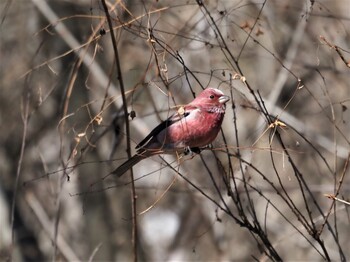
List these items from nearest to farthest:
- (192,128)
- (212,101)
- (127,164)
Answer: (127,164) → (192,128) → (212,101)

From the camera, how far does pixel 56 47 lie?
29.7 feet

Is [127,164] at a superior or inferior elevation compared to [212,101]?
inferior

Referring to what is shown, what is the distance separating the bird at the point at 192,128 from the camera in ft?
14.3

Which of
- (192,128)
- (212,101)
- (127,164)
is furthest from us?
(212,101)

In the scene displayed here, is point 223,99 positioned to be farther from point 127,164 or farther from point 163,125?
point 127,164

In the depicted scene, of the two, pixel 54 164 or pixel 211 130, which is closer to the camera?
pixel 211 130

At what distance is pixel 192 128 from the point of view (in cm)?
442

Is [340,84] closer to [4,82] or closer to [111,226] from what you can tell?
[111,226]

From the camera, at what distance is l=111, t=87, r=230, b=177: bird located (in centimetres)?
435

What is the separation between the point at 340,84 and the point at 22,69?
431 cm

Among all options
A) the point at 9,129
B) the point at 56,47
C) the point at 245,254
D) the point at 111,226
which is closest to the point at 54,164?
the point at 9,129

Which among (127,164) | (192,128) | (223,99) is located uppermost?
(223,99)

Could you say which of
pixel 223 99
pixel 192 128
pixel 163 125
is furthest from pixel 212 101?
pixel 163 125

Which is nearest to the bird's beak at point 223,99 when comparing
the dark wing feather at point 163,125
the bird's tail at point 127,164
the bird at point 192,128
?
the bird at point 192,128
